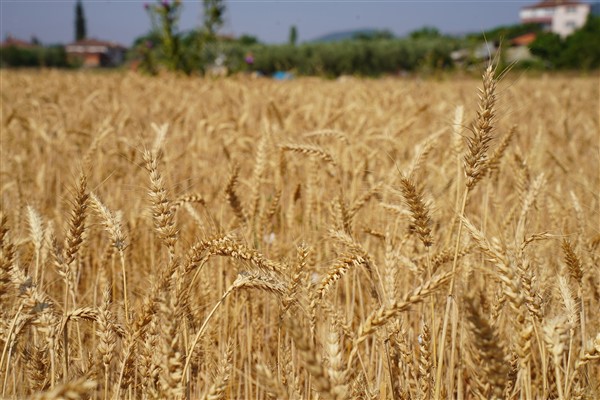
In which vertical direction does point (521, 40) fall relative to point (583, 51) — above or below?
above

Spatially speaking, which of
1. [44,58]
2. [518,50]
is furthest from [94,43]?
[518,50]

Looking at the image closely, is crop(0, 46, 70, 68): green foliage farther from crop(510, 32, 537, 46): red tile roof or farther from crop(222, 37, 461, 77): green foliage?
crop(510, 32, 537, 46): red tile roof

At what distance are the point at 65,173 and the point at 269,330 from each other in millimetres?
2285

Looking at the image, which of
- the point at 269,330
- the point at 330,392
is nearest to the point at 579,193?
the point at 269,330

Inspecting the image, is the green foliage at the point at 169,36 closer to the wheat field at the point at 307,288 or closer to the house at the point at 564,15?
the wheat field at the point at 307,288

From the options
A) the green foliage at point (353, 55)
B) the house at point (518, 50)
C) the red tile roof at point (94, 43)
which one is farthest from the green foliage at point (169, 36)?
the red tile roof at point (94, 43)

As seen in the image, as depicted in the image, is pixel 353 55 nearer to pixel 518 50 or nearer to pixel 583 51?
pixel 583 51

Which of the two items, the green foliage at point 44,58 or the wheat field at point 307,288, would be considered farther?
the green foliage at point 44,58

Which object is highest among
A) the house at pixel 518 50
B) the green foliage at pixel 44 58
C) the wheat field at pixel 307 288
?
the green foliage at pixel 44 58

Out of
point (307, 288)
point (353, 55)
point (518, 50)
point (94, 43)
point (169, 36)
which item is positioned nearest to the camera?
point (307, 288)

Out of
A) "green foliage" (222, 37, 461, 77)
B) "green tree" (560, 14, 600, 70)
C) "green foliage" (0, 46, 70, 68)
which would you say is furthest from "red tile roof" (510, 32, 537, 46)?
"green foliage" (0, 46, 70, 68)

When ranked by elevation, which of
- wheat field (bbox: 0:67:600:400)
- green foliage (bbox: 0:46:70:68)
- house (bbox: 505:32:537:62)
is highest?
green foliage (bbox: 0:46:70:68)

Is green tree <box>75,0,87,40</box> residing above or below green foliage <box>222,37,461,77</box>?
above

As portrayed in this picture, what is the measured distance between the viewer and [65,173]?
368 cm
